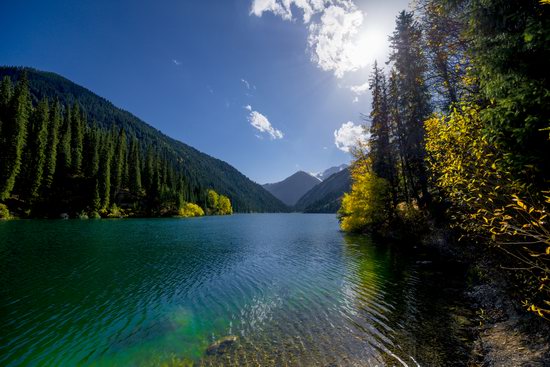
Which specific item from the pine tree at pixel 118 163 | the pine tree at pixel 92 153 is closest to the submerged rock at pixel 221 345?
the pine tree at pixel 92 153

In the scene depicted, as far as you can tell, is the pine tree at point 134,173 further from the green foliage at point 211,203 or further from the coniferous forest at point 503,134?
the coniferous forest at point 503,134

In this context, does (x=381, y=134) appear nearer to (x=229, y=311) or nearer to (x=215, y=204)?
(x=229, y=311)

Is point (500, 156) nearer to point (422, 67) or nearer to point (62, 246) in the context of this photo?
point (422, 67)

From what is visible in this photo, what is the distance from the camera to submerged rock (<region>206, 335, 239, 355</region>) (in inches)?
367

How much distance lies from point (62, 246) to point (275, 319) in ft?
94.9

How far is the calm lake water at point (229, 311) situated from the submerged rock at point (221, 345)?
0.22 metres

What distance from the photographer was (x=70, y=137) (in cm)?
7894

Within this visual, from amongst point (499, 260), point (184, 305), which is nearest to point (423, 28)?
point (499, 260)

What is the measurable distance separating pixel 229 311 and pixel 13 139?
7557 cm

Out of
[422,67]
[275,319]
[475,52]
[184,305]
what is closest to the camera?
[475,52]

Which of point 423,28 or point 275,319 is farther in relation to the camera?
point 423,28

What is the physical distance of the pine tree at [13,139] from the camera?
55.4 metres

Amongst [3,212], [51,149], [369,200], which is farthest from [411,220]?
[51,149]

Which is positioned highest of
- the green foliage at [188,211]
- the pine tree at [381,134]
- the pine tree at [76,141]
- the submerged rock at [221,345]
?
the pine tree at [76,141]
